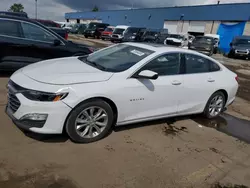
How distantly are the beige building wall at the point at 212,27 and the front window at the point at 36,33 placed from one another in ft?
101

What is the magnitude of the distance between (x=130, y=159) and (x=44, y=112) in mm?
1339

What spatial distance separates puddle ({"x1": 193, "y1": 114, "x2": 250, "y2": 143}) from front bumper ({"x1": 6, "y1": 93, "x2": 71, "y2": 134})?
3.03 m

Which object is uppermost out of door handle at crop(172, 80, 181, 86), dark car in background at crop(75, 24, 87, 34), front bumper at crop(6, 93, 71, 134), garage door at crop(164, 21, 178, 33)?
garage door at crop(164, 21, 178, 33)

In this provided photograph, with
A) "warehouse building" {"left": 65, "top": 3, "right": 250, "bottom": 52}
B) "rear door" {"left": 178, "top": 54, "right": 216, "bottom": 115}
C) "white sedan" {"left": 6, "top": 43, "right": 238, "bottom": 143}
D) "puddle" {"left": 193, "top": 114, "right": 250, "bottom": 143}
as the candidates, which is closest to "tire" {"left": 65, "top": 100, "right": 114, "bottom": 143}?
"white sedan" {"left": 6, "top": 43, "right": 238, "bottom": 143}

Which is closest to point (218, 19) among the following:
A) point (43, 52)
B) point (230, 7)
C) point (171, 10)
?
point (230, 7)

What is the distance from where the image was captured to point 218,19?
32.0 meters

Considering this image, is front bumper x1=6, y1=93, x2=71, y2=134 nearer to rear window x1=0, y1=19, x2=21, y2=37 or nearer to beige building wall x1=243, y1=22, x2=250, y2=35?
rear window x1=0, y1=19, x2=21, y2=37

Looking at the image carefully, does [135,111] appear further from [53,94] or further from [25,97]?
[25,97]

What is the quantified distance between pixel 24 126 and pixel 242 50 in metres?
23.0

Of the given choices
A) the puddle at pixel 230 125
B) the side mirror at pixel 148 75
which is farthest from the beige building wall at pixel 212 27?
the side mirror at pixel 148 75

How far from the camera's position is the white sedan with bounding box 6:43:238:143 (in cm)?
314

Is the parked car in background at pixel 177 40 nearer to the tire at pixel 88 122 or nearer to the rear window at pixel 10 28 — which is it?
the rear window at pixel 10 28

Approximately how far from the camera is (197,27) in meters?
35.7

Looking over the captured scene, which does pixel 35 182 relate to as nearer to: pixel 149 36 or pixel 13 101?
pixel 13 101
